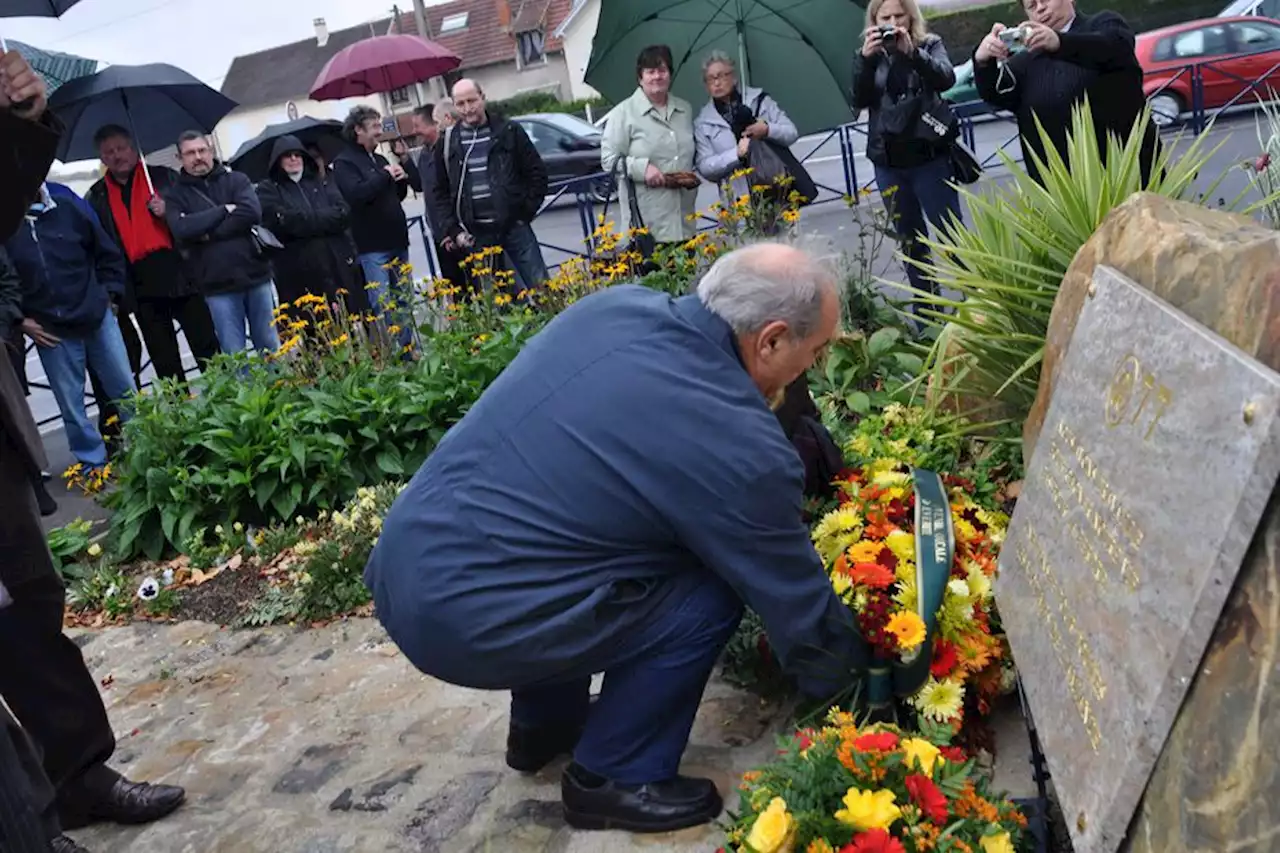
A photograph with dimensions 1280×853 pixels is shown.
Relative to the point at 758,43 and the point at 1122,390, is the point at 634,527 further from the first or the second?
the point at 758,43

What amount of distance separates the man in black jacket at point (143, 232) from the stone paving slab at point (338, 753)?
3.42m

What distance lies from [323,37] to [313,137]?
48077 mm

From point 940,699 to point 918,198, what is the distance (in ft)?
12.2

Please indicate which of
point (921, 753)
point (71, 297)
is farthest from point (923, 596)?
point (71, 297)

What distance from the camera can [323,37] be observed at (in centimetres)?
5194

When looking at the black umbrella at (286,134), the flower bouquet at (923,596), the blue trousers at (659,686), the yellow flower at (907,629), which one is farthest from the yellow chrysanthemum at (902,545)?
the black umbrella at (286,134)

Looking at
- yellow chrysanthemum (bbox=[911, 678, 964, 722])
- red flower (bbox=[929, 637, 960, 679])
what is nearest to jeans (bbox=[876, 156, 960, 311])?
red flower (bbox=[929, 637, 960, 679])

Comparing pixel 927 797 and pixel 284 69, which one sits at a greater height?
pixel 284 69

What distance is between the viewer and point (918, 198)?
5711 millimetres

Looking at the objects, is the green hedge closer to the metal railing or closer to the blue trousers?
the metal railing

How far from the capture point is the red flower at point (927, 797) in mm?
1931

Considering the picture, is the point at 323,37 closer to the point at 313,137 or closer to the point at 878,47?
the point at 313,137

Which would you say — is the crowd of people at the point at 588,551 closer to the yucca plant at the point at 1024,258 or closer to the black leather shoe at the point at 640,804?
the black leather shoe at the point at 640,804

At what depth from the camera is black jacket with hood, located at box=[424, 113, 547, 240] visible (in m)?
6.92
